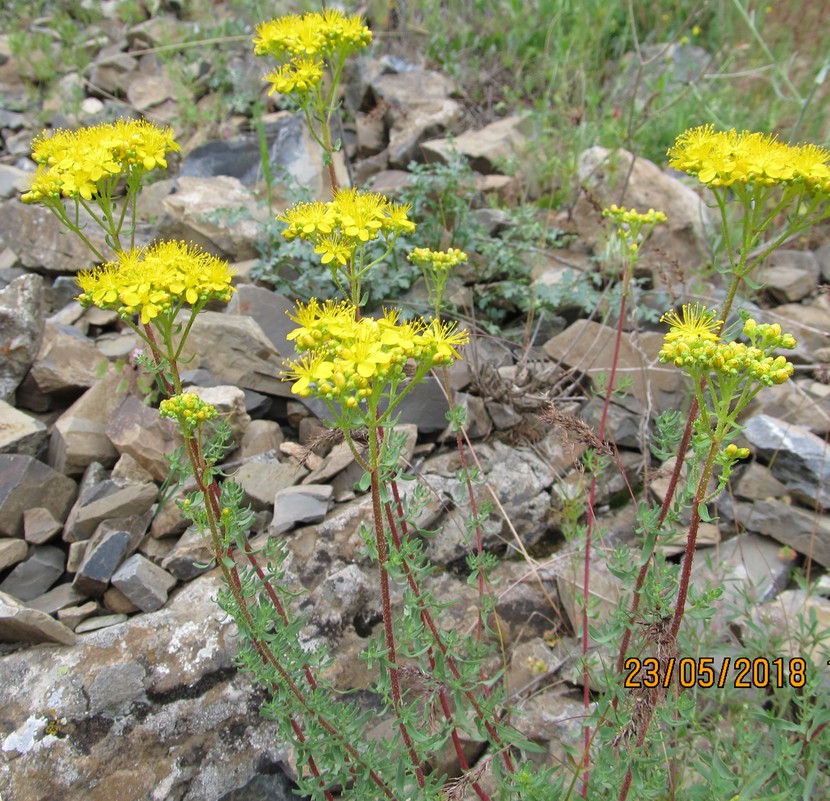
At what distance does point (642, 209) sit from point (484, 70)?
294cm

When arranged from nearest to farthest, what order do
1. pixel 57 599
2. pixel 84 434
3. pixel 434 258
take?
pixel 434 258, pixel 57 599, pixel 84 434

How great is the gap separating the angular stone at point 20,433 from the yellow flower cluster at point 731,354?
3024 mm

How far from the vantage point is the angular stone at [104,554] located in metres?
2.87

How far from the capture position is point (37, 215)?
471 centimetres

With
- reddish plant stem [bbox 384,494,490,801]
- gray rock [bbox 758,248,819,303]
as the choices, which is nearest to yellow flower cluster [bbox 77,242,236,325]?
reddish plant stem [bbox 384,494,490,801]

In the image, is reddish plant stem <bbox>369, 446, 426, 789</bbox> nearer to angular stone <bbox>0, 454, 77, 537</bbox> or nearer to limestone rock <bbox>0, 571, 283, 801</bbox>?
limestone rock <bbox>0, 571, 283, 801</bbox>

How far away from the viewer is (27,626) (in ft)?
8.61

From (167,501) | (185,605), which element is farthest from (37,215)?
(185,605)

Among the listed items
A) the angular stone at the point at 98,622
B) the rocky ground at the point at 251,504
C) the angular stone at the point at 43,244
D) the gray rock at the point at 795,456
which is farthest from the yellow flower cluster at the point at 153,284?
the angular stone at the point at 43,244

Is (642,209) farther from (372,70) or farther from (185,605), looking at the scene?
(185,605)

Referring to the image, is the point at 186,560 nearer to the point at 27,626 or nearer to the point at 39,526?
the point at 27,626

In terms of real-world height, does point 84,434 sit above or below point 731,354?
below

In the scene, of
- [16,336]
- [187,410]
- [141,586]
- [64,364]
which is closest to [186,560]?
[141,586]
